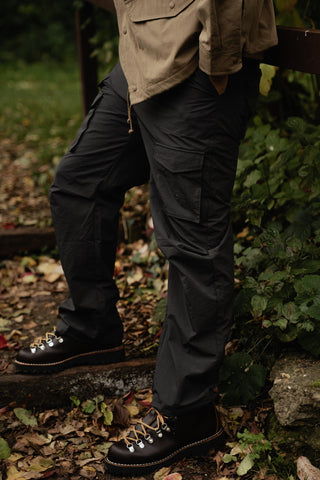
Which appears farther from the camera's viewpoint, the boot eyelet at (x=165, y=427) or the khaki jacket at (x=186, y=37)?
the boot eyelet at (x=165, y=427)

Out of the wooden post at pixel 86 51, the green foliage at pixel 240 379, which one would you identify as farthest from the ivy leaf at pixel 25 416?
the wooden post at pixel 86 51

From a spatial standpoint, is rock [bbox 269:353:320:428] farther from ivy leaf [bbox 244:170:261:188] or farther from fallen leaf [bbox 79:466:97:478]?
ivy leaf [bbox 244:170:261:188]

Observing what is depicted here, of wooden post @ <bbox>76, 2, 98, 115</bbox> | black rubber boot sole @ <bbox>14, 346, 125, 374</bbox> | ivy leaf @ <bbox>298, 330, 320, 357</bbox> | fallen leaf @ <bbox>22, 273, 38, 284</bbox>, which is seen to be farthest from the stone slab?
wooden post @ <bbox>76, 2, 98, 115</bbox>

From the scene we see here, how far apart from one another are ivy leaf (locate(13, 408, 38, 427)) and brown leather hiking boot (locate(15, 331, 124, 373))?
16 cm

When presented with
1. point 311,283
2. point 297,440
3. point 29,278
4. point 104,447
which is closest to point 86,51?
point 29,278

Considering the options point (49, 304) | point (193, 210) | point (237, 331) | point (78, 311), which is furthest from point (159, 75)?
point (49, 304)

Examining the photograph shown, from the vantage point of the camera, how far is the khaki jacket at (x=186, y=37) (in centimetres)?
151

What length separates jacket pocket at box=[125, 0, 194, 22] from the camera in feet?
5.22

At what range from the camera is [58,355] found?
2.33m

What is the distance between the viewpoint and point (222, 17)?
1.50m

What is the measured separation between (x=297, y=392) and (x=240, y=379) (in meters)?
0.25

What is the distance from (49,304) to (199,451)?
1282 mm

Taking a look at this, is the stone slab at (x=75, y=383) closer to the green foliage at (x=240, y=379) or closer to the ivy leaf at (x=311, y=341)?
the green foliage at (x=240, y=379)

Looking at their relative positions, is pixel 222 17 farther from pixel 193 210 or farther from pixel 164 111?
pixel 193 210
